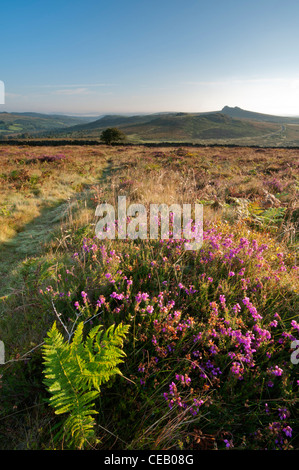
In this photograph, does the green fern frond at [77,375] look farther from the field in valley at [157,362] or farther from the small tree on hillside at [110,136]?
the small tree on hillside at [110,136]

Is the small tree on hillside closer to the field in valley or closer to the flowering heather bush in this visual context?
the field in valley

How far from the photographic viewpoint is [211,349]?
1.87 meters

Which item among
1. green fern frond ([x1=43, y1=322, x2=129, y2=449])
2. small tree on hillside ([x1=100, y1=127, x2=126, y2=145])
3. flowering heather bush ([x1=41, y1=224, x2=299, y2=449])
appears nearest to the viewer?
green fern frond ([x1=43, y1=322, x2=129, y2=449])

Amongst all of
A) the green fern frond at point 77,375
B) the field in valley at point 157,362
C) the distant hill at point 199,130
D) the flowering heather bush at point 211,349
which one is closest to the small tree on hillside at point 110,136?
the field in valley at point 157,362

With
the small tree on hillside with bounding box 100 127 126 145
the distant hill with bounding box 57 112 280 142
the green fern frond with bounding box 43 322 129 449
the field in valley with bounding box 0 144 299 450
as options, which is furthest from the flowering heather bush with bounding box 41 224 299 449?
the distant hill with bounding box 57 112 280 142

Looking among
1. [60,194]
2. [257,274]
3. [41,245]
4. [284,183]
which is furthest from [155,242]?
[60,194]

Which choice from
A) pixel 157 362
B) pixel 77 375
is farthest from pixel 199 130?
pixel 77 375

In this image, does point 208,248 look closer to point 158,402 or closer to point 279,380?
point 279,380

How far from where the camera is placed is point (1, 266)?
14.6 feet

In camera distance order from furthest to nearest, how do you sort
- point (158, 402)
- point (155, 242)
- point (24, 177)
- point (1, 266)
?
point (24, 177) < point (1, 266) < point (155, 242) < point (158, 402)

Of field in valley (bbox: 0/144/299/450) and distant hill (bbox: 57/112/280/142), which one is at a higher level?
distant hill (bbox: 57/112/280/142)

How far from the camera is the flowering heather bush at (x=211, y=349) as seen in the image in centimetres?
160

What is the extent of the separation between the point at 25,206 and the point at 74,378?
734 centimetres

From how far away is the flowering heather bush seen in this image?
1.60 metres
